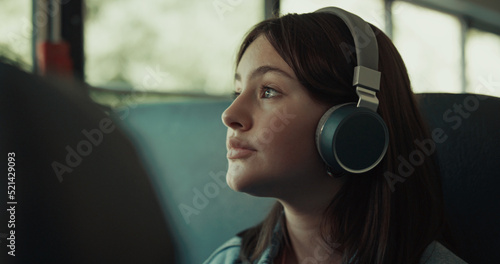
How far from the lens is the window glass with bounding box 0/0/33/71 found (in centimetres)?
149

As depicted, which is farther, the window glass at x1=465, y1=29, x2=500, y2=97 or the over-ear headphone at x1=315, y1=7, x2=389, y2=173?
the window glass at x1=465, y1=29, x2=500, y2=97

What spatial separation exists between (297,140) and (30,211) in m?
0.42

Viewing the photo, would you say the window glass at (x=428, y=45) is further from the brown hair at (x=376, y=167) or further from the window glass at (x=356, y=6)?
the brown hair at (x=376, y=167)

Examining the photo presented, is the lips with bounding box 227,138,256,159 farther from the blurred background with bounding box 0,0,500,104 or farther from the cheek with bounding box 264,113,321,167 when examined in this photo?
the blurred background with bounding box 0,0,500,104

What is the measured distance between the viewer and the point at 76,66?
5.88 ft

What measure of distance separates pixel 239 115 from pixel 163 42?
1.77 meters

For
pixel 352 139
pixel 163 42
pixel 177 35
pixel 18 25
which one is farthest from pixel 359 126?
pixel 177 35

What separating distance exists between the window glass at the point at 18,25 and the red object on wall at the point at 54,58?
0.06 meters

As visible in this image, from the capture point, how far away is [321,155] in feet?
2.16

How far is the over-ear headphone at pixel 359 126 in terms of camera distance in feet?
2.05

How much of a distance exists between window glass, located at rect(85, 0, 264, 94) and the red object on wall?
20 cm

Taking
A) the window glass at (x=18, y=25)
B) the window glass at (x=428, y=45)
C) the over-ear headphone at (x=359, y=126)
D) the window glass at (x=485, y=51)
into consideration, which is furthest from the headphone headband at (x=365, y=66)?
the window glass at (x=428, y=45)

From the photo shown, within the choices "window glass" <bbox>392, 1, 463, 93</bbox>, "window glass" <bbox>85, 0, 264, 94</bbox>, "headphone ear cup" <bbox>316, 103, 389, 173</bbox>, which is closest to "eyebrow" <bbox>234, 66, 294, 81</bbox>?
"headphone ear cup" <bbox>316, 103, 389, 173</bbox>

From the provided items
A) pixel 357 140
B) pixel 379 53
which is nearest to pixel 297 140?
pixel 357 140
